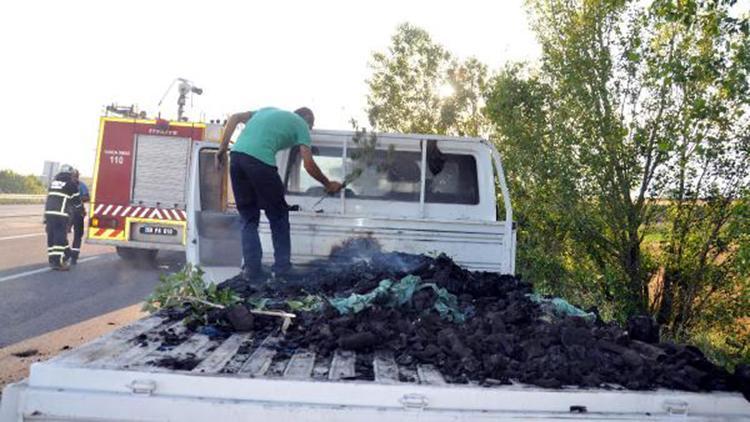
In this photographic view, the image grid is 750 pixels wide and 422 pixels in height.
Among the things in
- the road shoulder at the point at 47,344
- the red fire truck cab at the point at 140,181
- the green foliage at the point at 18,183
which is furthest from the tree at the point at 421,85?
the green foliage at the point at 18,183

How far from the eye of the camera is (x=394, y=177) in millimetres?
6520

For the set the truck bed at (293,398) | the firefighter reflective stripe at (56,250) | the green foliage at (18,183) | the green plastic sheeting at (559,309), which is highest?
the green foliage at (18,183)

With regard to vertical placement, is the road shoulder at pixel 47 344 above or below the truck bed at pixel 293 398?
below

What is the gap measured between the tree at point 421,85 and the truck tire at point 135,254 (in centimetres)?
673

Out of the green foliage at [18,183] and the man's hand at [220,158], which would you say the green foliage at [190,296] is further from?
the green foliage at [18,183]

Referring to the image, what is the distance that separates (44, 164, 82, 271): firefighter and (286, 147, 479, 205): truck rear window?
8064 mm

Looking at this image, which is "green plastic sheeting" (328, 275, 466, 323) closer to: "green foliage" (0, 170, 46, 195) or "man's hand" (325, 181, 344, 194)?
"man's hand" (325, 181, 344, 194)

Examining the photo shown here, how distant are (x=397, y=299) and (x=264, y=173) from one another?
226 cm

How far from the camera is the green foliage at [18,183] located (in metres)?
52.8

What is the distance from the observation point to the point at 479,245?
17.8 ft

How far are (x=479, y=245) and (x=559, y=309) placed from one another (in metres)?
1.61

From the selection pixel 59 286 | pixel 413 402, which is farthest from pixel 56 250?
pixel 413 402

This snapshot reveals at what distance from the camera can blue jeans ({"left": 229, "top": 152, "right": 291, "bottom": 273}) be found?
529 centimetres

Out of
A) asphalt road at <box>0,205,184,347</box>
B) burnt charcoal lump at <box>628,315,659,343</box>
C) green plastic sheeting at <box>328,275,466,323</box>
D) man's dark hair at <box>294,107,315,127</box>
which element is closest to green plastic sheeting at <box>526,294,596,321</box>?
burnt charcoal lump at <box>628,315,659,343</box>
